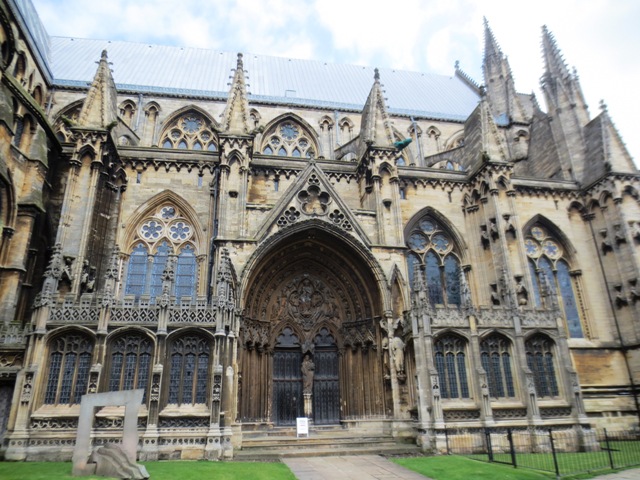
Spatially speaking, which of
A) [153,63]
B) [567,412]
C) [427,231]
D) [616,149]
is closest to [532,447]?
[567,412]

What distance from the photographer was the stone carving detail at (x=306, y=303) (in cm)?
1947

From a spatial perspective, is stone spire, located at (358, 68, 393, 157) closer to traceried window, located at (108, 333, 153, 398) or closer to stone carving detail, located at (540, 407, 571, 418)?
stone carving detail, located at (540, 407, 571, 418)

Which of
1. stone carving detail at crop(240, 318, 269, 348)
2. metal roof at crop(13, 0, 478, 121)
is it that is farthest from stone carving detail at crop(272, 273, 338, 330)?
metal roof at crop(13, 0, 478, 121)

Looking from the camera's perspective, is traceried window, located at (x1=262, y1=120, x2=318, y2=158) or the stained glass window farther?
traceried window, located at (x1=262, y1=120, x2=318, y2=158)

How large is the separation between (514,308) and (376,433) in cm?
724

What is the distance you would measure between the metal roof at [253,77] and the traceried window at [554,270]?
1215 cm

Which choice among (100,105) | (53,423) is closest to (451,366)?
(53,423)

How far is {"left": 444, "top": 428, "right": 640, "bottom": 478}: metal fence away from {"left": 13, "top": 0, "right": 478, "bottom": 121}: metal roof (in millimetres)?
21624

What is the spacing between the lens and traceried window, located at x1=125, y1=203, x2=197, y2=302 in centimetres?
1906

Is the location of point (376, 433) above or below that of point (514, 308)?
below

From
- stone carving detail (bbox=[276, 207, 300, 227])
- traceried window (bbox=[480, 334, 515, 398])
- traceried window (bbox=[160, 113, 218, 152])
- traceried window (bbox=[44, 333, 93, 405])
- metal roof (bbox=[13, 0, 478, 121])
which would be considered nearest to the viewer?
traceried window (bbox=[44, 333, 93, 405])

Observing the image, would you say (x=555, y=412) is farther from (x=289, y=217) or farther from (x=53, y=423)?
(x=53, y=423)

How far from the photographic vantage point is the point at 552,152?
85.5 ft

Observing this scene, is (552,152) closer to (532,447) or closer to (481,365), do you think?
(481,365)
